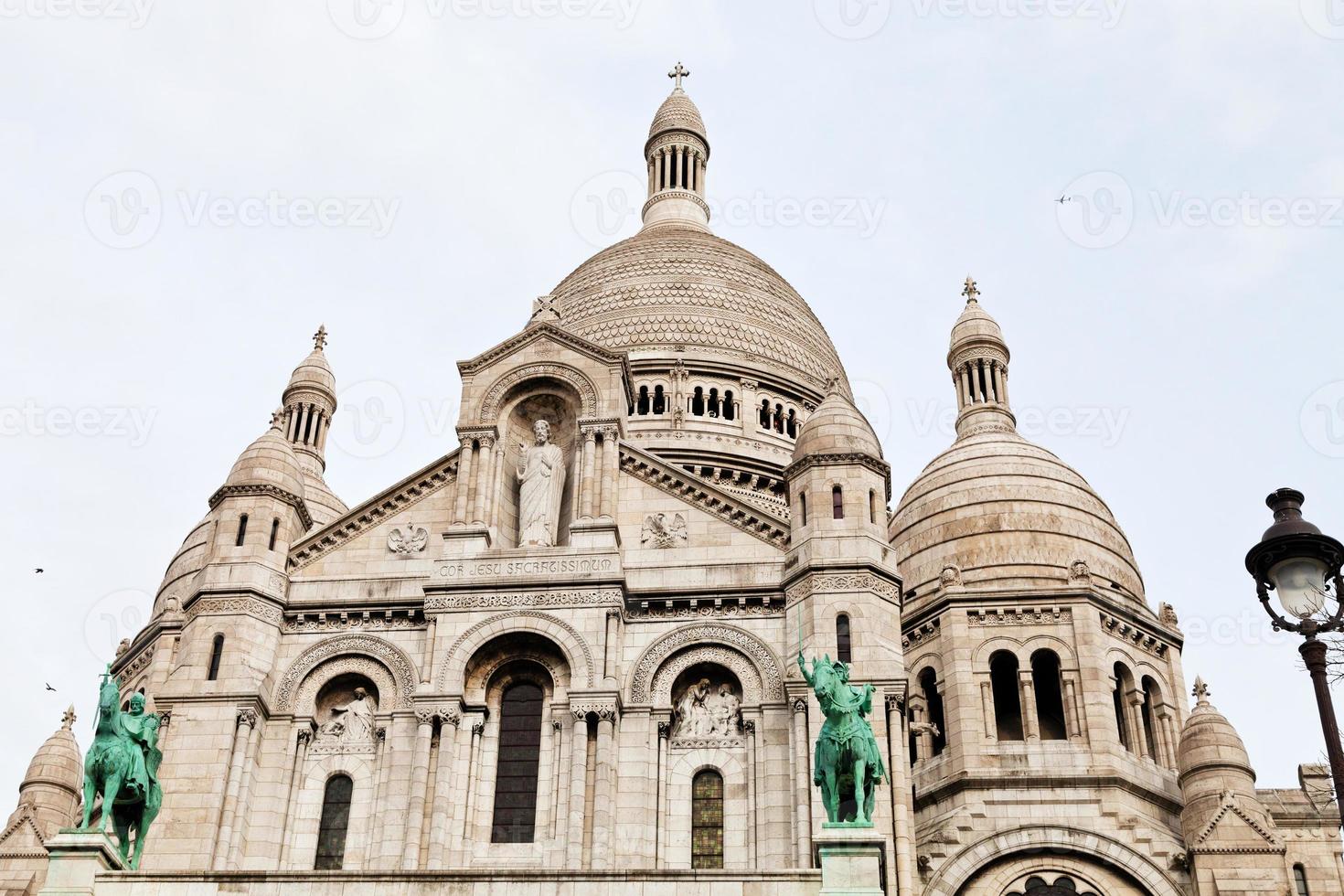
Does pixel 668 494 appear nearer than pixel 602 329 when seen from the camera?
Yes

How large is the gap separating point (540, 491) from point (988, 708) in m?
13.9

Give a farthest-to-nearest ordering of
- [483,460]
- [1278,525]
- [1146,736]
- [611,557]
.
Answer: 1. [1146,736]
2. [483,460]
3. [611,557]
4. [1278,525]

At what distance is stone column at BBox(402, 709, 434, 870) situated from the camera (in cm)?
3095

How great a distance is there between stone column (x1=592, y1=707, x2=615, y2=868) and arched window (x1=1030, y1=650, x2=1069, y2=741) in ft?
50.5

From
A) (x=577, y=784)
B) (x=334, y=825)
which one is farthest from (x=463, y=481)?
(x=577, y=784)

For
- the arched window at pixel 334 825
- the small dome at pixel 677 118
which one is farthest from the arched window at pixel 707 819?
the small dome at pixel 677 118

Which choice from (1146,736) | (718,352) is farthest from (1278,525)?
(718,352)

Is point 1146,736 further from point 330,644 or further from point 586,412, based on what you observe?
point 330,644

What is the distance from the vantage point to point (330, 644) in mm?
34656

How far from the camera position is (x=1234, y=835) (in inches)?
1511

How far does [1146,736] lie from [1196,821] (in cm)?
441

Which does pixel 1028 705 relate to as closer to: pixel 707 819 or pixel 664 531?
pixel 664 531

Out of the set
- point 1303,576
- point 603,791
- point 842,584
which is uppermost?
point 842,584

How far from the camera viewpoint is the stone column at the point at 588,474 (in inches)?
1399
